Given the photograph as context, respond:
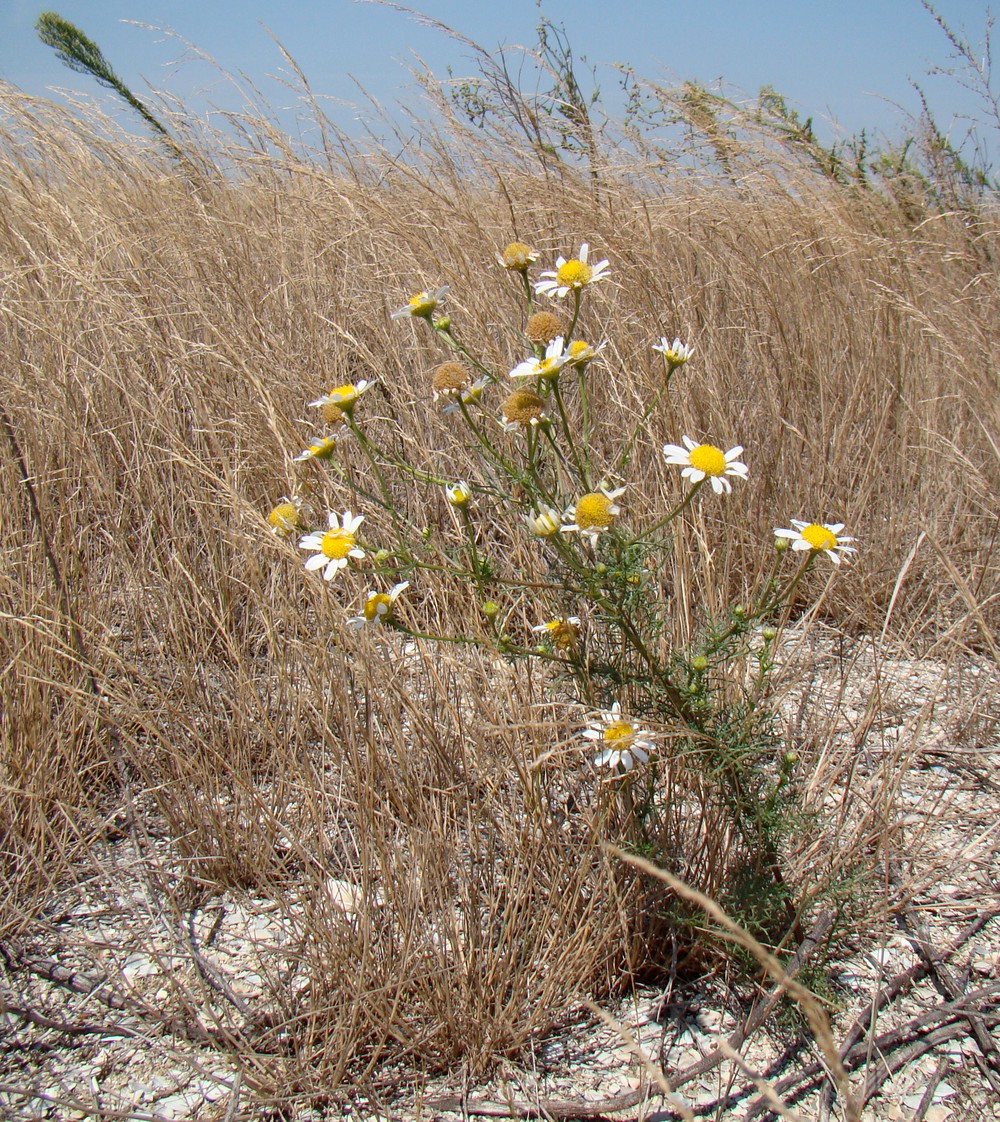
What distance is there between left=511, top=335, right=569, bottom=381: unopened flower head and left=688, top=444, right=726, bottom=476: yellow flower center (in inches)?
8.7

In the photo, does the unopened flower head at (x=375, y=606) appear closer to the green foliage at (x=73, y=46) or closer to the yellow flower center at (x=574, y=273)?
the yellow flower center at (x=574, y=273)

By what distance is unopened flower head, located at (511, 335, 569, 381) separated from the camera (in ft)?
3.62

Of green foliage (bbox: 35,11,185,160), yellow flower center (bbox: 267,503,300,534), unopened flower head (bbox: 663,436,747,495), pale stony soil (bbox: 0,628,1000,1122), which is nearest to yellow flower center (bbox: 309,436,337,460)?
yellow flower center (bbox: 267,503,300,534)

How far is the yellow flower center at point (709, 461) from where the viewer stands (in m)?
1.13

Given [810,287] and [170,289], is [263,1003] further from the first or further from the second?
[810,287]

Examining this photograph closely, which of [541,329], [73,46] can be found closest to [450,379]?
[541,329]

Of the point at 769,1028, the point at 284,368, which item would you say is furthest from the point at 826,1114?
the point at 284,368

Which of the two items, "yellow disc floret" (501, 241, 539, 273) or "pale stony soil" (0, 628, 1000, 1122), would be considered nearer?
"pale stony soil" (0, 628, 1000, 1122)

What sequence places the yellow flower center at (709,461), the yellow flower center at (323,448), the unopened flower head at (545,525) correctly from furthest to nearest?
the yellow flower center at (323,448) < the yellow flower center at (709,461) < the unopened flower head at (545,525)

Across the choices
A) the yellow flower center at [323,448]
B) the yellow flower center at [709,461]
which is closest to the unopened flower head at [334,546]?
the yellow flower center at [323,448]

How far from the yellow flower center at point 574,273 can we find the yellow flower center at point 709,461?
324 millimetres

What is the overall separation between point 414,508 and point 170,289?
3.85 feet

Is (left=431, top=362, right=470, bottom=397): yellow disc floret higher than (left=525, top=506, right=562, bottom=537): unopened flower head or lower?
higher

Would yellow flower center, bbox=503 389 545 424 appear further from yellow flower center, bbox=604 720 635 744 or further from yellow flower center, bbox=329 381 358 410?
yellow flower center, bbox=604 720 635 744
